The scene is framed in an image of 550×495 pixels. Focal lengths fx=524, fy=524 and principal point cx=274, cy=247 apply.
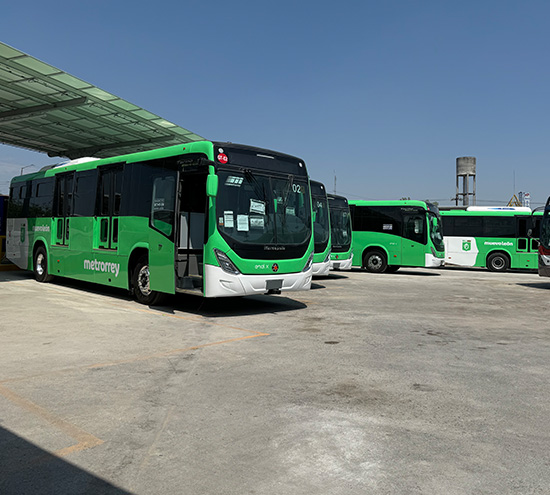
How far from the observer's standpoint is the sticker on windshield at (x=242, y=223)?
946 centimetres

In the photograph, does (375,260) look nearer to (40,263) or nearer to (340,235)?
(340,235)

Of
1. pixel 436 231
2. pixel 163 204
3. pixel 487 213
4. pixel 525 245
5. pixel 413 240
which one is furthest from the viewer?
pixel 487 213

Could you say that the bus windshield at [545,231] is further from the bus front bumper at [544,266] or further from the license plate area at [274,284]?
the license plate area at [274,284]

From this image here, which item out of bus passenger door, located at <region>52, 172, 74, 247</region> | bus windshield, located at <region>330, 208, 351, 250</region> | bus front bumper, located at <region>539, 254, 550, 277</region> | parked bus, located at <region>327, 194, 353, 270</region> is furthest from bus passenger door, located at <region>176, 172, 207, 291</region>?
bus front bumper, located at <region>539, 254, 550, 277</region>

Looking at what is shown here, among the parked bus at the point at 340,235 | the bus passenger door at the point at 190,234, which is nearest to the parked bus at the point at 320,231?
the parked bus at the point at 340,235

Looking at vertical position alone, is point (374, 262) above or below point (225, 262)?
below

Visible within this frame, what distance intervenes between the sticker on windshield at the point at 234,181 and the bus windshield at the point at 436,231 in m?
14.3

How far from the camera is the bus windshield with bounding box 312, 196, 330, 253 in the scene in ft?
52.7

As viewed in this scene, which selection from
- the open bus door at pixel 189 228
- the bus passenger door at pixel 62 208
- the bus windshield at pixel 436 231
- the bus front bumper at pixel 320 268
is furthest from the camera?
the bus windshield at pixel 436 231

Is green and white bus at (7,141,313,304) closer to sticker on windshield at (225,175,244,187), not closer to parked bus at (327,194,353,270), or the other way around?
sticker on windshield at (225,175,244,187)

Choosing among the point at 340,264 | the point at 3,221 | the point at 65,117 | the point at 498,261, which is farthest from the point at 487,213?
the point at 3,221

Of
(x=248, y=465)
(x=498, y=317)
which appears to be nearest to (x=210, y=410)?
(x=248, y=465)

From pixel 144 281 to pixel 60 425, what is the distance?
6850 mm

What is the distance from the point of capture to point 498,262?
82.5ft
